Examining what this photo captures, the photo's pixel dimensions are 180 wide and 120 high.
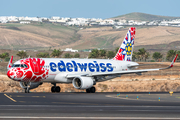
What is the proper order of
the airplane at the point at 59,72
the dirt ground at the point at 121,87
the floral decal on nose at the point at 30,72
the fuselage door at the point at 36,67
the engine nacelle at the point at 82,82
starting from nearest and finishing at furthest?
the floral decal on nose at the point at 30,72
the airplane at the point at 59,72
the fuselage door at the point at 36,67
the engine nacelle at the point at 82,82
the dirt ground at the point at 121,87

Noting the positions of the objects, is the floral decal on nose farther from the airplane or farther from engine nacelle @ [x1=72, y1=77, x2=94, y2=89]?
engine nacelle @ [x1=72, y1=77, x2=94, y2=89]

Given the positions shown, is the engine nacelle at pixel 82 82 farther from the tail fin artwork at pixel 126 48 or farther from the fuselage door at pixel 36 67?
the tail fin artwork at pixel 126 48

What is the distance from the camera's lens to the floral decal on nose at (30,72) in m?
42.3

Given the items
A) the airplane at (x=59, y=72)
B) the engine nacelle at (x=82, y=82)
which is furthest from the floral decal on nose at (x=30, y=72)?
the engine nacelle at (x=82, y=82)

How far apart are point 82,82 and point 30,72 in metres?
6.88

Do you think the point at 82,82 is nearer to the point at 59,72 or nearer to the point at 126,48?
the point at 59,72

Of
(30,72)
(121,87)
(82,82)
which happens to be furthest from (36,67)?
(121,87)

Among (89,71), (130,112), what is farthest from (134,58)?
(130,112)

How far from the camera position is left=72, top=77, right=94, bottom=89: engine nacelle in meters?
43.9

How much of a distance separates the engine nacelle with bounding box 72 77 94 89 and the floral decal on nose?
4.04 metres

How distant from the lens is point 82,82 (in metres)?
43.8

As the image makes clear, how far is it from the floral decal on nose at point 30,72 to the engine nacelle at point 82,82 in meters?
4.04

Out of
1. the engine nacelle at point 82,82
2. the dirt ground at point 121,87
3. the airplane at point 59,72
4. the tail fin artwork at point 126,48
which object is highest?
the tail fin artwork at point 126,48

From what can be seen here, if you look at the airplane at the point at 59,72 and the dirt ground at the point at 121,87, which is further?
the dirt ground at the point at 121,87
